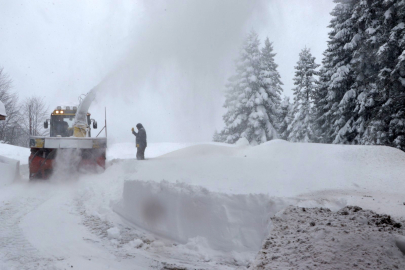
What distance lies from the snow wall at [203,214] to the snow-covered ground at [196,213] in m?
0.02

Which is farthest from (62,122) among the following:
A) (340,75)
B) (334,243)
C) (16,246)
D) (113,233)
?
(340,75)

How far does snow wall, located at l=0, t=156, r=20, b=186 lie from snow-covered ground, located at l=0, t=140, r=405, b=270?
4.27 feet

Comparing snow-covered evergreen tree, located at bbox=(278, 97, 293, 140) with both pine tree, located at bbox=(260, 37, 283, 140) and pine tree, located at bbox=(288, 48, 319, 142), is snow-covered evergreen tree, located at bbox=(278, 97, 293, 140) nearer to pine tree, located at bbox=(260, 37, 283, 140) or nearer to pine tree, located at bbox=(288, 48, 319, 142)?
pine tree, located at bbox=(288, 48, 319, 142)

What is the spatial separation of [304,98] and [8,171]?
25217 mm

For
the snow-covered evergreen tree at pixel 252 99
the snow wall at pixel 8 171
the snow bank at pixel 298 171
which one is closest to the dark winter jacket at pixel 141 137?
the snow bank at pixel 298 171

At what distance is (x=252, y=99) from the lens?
77.1 ft

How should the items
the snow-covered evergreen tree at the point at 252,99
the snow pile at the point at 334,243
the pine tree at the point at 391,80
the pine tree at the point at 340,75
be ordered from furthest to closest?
the snow-covered evergreen tree at the point at 252,99 < the pine tree at the point at 340,75 < the pine tree at the point at 391,80 < the snow pile at the point at 334,243

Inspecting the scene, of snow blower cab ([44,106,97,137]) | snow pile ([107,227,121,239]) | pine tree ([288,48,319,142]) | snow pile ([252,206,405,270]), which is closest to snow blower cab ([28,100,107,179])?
snow blower cab ([44,106,97,137])

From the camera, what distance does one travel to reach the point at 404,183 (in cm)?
737

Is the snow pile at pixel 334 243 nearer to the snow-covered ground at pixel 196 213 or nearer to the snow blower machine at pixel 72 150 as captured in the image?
the snow-covered ground at pixel 196 213

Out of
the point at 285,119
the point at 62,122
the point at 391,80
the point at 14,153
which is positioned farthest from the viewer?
the point at 285,119

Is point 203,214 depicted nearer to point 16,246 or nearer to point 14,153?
point 16,246

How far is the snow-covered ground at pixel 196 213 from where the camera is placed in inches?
157

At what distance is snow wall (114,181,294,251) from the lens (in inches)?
178
